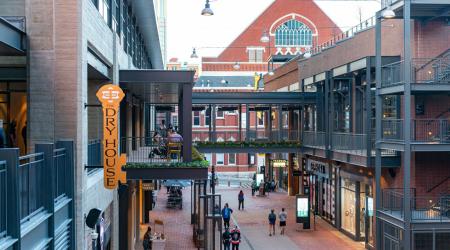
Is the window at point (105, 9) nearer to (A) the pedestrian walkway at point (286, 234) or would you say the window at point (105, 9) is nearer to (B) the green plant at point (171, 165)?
(B) the green plant at point (171, 165)

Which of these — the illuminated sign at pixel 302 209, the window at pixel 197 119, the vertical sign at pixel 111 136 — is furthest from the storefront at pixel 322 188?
the window at pixel 197 119

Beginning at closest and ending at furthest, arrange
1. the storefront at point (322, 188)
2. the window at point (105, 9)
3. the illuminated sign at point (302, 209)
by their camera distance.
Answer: the window at point (105, 9), the illuminated sign at point (302, 209), the storefront at point (322, 188)

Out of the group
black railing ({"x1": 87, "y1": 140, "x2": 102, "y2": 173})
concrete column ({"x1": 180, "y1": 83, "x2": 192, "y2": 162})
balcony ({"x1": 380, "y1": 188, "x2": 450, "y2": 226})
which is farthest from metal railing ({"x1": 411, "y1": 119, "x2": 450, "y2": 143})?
black railing ({"x1": 87, "y1": 140, "x2": 102, "y2": 173})

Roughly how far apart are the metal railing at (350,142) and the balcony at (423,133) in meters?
1.44

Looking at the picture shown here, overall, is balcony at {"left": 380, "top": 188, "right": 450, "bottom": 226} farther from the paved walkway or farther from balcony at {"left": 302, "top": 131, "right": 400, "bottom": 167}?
the paved walkway

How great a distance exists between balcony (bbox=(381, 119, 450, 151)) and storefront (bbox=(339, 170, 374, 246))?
2803 millimetres

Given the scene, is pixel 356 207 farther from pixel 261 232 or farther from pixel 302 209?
pixel 261 232

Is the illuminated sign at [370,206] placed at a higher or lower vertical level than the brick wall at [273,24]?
lower

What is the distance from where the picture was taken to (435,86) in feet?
65.4

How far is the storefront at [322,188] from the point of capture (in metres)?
32.0

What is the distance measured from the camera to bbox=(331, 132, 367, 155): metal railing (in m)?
25.6

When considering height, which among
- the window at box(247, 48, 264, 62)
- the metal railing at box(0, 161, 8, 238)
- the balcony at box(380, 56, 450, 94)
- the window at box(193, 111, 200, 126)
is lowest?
the metal railing at box(0, 161, 8, 238)

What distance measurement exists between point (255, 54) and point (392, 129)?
58.4m

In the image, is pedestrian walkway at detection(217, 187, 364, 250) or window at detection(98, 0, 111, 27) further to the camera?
pedestrian walkway at detection(217, 187, 364, 250)
